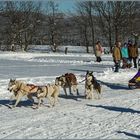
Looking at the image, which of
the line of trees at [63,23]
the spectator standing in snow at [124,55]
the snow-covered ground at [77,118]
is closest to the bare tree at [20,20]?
the line of trees at [63,23]

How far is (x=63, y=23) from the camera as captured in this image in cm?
6109

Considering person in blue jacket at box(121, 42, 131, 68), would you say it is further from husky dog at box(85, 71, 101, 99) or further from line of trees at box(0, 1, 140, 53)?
line of trees at box(0, 1, 140, 53)

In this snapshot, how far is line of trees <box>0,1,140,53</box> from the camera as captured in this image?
51.9 metres

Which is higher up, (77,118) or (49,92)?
(49,92)

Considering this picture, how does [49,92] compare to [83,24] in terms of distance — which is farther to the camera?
[83,24]

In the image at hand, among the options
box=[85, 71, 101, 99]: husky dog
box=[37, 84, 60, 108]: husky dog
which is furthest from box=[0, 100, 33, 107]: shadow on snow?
box=[85, 71, 101, 99]: husky dog

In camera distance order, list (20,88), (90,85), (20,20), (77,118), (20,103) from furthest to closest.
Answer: (20,20)
(90,85)
(20,103)
(20,88)
(77,118)

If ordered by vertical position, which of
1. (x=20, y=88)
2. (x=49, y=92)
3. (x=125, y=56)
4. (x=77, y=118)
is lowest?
(x=77, y=118)

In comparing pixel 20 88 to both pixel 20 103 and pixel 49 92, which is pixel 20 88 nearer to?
pixel 49 92

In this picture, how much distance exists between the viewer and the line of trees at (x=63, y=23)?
51.9 metres

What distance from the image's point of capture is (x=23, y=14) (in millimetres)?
56219

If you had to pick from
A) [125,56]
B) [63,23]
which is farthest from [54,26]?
[125,56]

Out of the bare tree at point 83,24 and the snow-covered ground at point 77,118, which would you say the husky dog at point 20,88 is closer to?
the snow-covered ground at point 77,118

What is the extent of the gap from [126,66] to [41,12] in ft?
124
